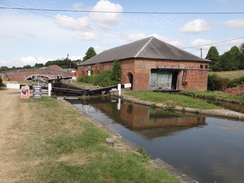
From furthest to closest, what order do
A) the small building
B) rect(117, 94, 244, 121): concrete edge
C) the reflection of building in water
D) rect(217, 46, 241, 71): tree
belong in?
rect(217, 46, 241, 71): tree
the small building
rect(117, 94, 244, 121): concrete edge
the reflection of building in water

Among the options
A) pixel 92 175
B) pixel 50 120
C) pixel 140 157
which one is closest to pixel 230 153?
pixel 140 157

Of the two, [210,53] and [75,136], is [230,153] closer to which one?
[75,136]

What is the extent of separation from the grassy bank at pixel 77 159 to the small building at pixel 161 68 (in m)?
15.3

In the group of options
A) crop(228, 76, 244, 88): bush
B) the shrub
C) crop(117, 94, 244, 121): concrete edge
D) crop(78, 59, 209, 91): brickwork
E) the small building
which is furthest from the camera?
the shrub

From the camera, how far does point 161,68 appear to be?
21.3m

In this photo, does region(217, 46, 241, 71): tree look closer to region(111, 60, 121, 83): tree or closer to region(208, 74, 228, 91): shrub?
region(208, 74, 228, 91): shrub

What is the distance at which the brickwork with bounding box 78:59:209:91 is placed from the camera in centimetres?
2061

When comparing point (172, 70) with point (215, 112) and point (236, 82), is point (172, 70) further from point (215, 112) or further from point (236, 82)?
point (215, 112)

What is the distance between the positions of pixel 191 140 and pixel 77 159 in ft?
13.4

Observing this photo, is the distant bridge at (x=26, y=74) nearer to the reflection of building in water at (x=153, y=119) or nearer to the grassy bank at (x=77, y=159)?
the reflection of building in water at (x=153, y=119)

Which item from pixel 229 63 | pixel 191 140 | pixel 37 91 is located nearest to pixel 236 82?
pixel 191 140

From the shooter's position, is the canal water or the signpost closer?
the canal water

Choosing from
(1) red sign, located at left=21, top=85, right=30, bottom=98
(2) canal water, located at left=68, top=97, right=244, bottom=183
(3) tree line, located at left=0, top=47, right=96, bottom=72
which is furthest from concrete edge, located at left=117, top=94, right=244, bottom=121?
(3) tree line, located at left=0, top=47, right=96, bottom=72

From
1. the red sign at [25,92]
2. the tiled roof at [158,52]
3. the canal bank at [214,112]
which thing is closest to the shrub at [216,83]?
the tiled roof at [158,52]
